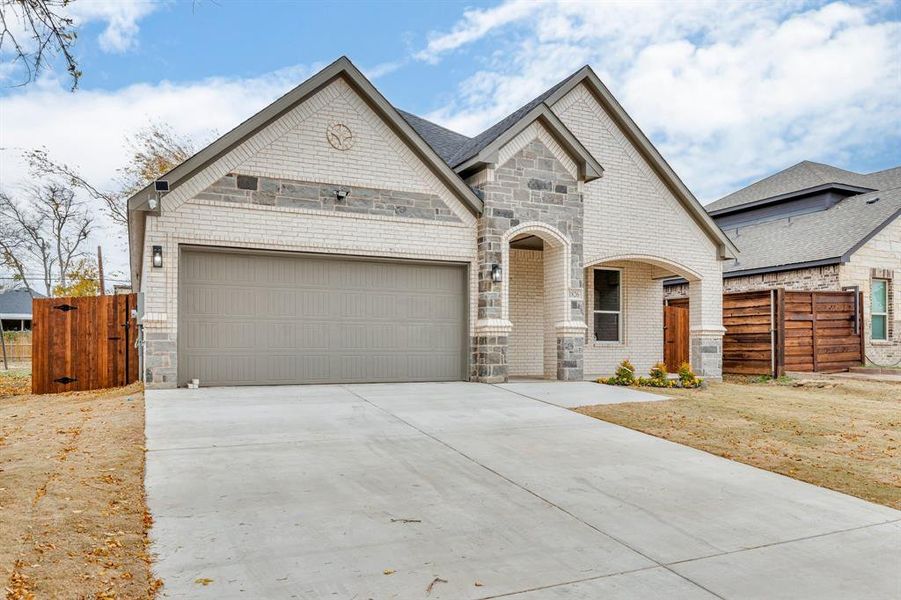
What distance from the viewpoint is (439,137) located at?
16.4m

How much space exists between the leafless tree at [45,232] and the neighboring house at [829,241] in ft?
95.6

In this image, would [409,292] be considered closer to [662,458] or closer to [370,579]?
[662,458]

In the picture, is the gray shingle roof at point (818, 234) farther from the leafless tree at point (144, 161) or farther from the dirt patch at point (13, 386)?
the leafless tree at point (144, 161)

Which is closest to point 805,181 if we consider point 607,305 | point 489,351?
point 607,305

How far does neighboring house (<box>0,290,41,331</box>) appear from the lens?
39.7 meters

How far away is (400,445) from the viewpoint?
699 centimetres

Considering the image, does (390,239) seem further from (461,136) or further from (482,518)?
(482,518)

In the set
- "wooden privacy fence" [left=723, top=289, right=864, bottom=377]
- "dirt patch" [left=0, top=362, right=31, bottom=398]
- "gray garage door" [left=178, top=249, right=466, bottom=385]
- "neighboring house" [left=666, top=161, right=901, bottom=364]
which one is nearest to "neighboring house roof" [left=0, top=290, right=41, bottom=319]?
"dirt patch" [left=0, top=362, right=31, bottom=398]

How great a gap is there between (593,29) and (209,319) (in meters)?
11.1

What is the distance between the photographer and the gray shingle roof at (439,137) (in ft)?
50.5

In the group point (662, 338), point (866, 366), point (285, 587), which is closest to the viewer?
point (285, 587)

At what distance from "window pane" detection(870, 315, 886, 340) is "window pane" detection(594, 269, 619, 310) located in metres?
9.27

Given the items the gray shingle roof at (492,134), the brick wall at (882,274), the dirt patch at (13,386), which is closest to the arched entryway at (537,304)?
the gray shingle roof at (492,134)

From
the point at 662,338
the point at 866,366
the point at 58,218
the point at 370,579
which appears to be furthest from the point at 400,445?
the point at 58,218
